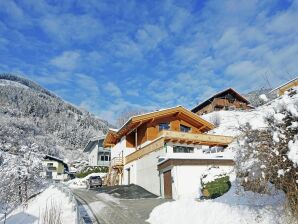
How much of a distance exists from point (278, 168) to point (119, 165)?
3309cm

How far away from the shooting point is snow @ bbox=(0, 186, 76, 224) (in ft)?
59.7

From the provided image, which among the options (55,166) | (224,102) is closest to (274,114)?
(224,102)

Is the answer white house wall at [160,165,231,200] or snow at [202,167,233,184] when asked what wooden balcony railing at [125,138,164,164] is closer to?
white house wall at [160,165,231,200]

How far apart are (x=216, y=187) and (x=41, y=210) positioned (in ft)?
45.9

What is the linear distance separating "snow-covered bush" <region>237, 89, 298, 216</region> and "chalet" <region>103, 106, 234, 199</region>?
41.2ft

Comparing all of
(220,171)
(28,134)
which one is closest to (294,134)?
(220,171)

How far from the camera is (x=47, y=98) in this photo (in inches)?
7333

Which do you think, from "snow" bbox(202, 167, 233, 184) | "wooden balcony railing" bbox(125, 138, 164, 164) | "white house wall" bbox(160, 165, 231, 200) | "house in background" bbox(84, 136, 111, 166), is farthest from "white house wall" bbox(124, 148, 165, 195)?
"house in background" bbox(84, 136, 111, 166)

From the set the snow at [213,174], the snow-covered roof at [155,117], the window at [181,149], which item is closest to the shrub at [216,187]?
the snow at [213,174]

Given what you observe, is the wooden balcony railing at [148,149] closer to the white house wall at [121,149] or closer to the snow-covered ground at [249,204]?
the white house wall at [121,149]

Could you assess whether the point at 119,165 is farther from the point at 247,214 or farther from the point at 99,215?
the point at 247,214

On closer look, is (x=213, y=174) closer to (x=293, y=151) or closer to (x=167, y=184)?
(x=167, y=184)

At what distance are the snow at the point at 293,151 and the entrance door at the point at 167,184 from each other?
16399mm

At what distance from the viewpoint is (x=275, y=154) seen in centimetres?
1057
